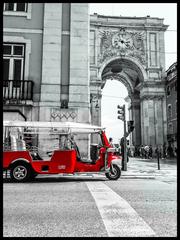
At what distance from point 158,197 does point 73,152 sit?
419cm

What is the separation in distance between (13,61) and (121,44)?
1095 inches

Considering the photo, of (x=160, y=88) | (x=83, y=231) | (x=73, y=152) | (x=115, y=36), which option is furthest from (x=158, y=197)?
(x=115, y=36)

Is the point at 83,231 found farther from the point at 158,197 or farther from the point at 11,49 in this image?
the point at 11,49

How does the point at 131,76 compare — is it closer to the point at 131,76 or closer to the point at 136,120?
the point at 131,76

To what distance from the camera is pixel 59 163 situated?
30.2 feet

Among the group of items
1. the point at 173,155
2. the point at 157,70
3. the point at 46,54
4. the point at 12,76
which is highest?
the point at 157,70

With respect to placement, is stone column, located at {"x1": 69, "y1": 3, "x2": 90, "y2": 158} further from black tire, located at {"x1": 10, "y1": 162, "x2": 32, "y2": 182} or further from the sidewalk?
black tire, located at {"x1": 10, "y1": 162, "x2": 32, "y2": 182}

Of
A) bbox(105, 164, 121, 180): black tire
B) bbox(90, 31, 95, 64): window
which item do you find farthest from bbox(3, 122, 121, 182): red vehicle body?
bbox(90, 31, 95, 64): window

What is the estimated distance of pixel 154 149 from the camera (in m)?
35.8

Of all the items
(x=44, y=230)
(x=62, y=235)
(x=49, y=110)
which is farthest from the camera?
(x=49, y=110)

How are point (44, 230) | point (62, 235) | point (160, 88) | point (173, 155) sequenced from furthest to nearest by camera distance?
point (160, 88) → point (173, 155) → point (44, 230) → point (62, 235)

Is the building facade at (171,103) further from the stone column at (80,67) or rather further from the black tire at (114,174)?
the black tire at (114,174)

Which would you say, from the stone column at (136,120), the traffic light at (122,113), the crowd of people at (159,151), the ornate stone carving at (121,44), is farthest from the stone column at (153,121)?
the traffic light at (122,113)

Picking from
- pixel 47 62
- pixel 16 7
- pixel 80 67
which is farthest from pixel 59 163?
pixel 16 7
